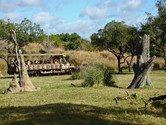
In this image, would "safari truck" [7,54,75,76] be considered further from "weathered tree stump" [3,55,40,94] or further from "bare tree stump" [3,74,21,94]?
"bare tree stump" [3,74,21,94]

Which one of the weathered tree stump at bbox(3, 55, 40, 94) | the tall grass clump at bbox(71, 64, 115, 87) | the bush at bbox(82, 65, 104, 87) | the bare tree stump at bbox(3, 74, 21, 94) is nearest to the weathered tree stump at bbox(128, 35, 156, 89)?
the tall grass clump at bbox(71, 64, 115, 87)

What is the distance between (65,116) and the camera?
21.3ft

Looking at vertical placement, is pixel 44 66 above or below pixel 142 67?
above

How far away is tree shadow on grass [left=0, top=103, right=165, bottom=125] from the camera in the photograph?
5895mm

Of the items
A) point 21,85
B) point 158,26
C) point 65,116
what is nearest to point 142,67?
point 21,85

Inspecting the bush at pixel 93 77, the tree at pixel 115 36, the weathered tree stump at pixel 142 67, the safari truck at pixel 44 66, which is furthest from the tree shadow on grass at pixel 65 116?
the tree at pixel 115 36

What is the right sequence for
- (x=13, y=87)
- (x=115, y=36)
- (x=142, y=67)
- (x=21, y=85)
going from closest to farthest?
1. (x=13, y=87)
2. (x=21, y=85)
3. (x=142, y=67)
4. (x=115, y=36)

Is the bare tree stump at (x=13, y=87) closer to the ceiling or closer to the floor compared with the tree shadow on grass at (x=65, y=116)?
closer to the ceiling

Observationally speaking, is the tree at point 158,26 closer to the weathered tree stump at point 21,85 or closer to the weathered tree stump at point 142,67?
the weathered tree stump at point 142,67

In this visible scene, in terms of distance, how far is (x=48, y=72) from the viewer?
27594 mm

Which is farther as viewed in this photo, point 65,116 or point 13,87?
point 13,87


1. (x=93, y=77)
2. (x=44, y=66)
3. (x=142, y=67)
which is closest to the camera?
(x=142, y=67)

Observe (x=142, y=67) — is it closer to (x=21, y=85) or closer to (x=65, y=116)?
(x=21, y=85)

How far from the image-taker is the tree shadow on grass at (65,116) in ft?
19.3
